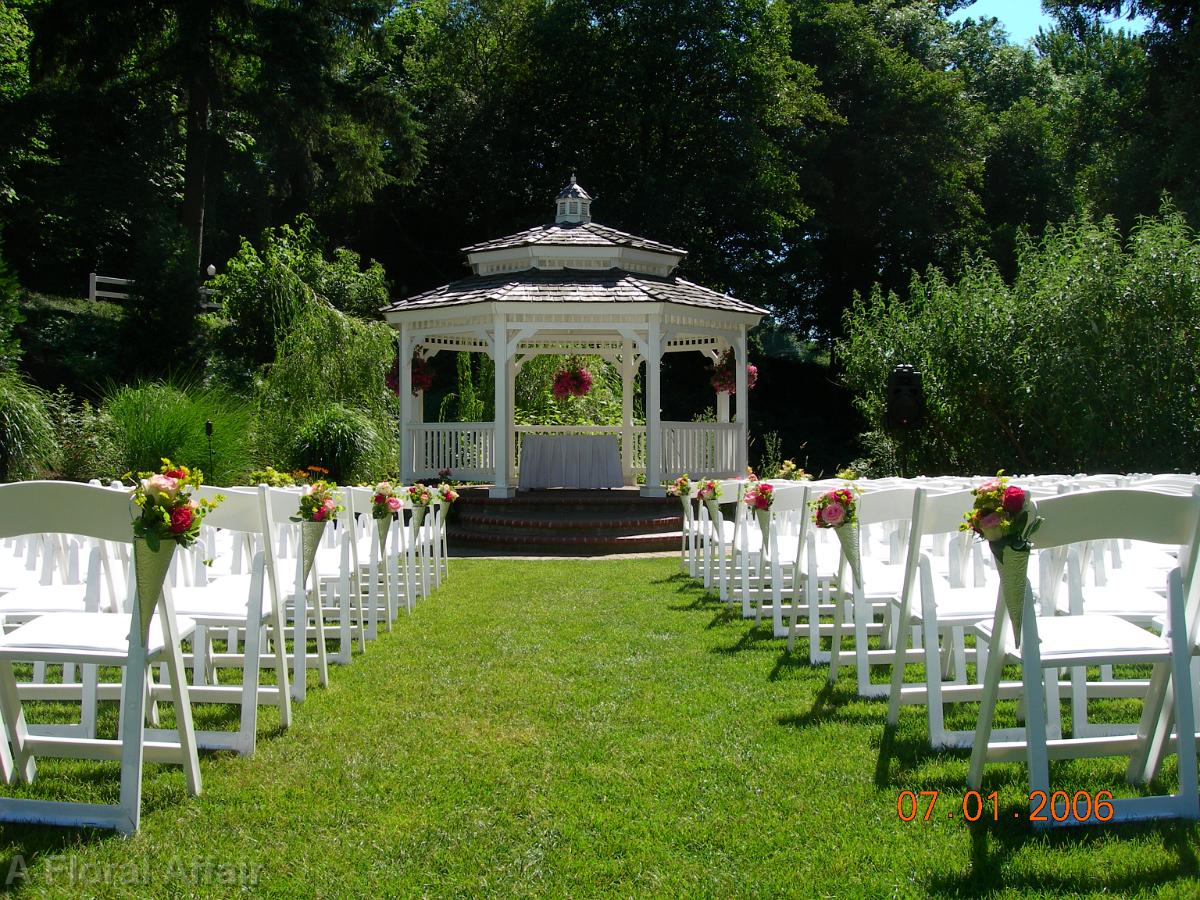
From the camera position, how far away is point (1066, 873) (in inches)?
120

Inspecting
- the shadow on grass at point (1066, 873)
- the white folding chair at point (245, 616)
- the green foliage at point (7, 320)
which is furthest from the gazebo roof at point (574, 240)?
the shadow on grass at point (1066, 873)

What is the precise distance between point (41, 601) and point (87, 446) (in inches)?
470

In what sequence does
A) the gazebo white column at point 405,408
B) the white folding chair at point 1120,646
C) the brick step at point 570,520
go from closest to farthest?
1. the white folding chair at point 1120,646
2. the brick step at point 570,520
3. the gazebo white column at point 405,408

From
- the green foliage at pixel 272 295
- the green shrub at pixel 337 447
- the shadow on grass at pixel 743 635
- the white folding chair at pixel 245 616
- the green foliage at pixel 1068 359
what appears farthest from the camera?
the green foliage at pixel 272 295

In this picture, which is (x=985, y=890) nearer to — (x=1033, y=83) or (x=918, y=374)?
(x=918, y=374)

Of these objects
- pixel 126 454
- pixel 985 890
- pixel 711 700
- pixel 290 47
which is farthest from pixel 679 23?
pixel 985 890

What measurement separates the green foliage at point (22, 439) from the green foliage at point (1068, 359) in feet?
39.6

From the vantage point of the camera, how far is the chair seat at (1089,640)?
3.38m

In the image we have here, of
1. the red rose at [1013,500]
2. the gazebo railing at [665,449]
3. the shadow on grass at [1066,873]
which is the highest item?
the gazebo railing at [665,449]

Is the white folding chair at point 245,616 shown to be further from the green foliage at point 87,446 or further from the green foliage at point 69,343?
the green foliage at point 69,343

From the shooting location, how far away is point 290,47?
2205 centimetres

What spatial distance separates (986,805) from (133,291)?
2348 centimetres

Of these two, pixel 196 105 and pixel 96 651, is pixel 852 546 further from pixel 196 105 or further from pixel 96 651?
pixel 196 105

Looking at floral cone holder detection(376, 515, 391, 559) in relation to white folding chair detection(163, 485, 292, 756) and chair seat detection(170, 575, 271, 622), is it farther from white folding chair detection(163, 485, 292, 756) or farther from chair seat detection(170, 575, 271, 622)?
white folding chair detection(163, 485, 292, 756)
